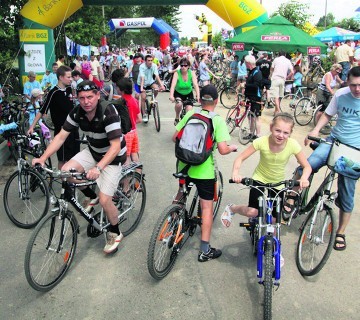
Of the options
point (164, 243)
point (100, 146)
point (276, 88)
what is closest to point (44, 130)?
point (100, 146)

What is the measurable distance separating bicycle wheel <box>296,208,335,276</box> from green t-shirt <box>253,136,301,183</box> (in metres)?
0.55

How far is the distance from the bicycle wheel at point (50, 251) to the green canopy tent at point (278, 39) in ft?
32.1

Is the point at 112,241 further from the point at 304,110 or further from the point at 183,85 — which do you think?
the point at 304,110

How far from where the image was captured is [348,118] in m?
4.14

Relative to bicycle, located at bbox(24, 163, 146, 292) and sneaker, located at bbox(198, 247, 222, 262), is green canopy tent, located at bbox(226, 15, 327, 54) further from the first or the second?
bicycle, located at bbox(24, 163, 146, 292)

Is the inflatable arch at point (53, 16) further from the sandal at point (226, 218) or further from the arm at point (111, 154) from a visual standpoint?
the sandal at point (226, 218)

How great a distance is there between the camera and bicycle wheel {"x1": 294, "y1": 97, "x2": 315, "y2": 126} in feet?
35.1

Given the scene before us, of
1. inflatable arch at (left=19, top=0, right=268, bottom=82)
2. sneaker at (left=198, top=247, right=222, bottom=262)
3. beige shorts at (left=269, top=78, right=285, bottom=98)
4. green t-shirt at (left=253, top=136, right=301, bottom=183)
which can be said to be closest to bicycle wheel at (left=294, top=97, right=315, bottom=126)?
beige shorts at (left=269, top=78, right=285, bottom=98)

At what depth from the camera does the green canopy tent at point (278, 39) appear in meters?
11.6

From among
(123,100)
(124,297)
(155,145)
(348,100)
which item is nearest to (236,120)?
(155,145)

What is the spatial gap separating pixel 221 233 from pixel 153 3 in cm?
895

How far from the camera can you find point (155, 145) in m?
8.30

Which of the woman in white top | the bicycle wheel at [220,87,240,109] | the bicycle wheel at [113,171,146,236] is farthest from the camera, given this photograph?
the bicycle wheel at [220,87,240,109]

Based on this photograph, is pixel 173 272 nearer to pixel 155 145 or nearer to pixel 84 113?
pixel 84 113
